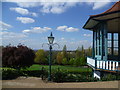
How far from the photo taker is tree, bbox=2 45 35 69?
1200 cm

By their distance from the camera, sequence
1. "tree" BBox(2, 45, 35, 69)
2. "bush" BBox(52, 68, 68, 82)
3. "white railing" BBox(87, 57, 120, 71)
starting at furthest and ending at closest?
1. "tree" BBox(2, 45, 35, 69)
2. "white railing" BBox(87, 57, 120, 71)
3. "bush" BBox(52, 68, 68, 82)

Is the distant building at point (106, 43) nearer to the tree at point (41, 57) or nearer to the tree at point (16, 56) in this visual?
the tree at point (16, 56)

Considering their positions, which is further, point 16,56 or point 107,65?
point 16,56

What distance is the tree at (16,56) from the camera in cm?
1200

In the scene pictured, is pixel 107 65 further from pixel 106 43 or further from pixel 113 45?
pixel 113 45

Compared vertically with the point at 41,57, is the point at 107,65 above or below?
above

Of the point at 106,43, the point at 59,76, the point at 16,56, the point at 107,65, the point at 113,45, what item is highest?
the point at 106,43

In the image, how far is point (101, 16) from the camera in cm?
899

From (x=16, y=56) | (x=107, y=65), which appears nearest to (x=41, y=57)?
(x=16, y=56)

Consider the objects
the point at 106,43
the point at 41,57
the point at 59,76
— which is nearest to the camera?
the point at 59,76

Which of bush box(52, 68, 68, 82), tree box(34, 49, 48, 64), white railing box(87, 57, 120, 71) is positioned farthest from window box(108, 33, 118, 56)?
tree box(34, 49, 48, 64)

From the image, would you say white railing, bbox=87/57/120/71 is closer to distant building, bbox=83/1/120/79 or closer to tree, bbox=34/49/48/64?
distant building, bbox=83/1/120/79

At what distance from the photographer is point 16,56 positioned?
12.1 meters

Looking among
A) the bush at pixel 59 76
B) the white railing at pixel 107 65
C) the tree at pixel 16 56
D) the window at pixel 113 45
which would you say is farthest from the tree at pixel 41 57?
the bush at pixel 59 76
